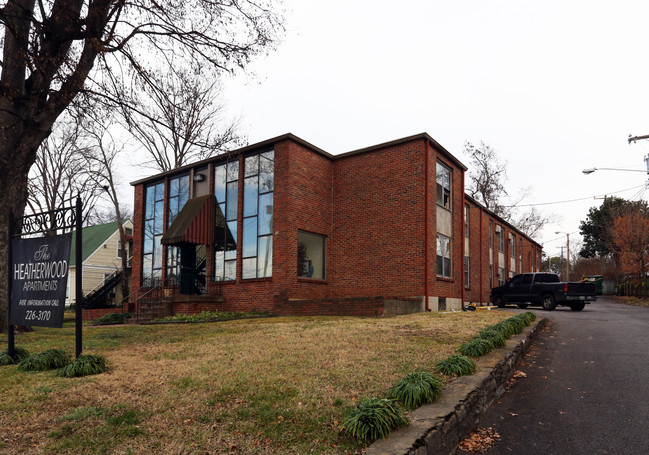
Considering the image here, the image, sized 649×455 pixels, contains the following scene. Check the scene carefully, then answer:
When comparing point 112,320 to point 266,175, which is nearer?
point 266,175

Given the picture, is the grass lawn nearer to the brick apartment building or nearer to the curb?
the curb

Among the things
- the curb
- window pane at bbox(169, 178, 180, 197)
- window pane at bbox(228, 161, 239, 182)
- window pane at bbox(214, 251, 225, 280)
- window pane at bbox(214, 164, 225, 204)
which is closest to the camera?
the curb

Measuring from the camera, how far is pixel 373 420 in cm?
377

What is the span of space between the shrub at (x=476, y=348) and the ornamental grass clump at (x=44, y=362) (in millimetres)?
5796

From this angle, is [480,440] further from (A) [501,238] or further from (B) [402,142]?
(A) [501,238]

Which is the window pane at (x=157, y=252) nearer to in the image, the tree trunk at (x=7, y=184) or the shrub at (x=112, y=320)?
the shrub at (x=112, y=320)

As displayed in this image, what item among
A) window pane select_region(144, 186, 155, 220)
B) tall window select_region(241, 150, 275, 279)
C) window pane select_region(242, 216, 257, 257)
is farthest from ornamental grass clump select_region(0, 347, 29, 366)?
window pane select_region(144, 186, 155, 220)

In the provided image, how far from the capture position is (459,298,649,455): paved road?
4.31 m

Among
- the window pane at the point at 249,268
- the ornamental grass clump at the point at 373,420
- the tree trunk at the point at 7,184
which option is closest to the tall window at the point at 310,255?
the window pane at the point at 249,268

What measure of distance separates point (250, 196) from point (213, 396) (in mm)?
14725

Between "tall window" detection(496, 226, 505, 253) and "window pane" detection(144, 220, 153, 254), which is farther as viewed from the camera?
"tall window" detection(496, 226, 505, 253)

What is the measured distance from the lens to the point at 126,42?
11.0 meters

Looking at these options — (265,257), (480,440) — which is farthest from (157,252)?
(480,440)

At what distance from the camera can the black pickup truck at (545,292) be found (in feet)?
68.7
